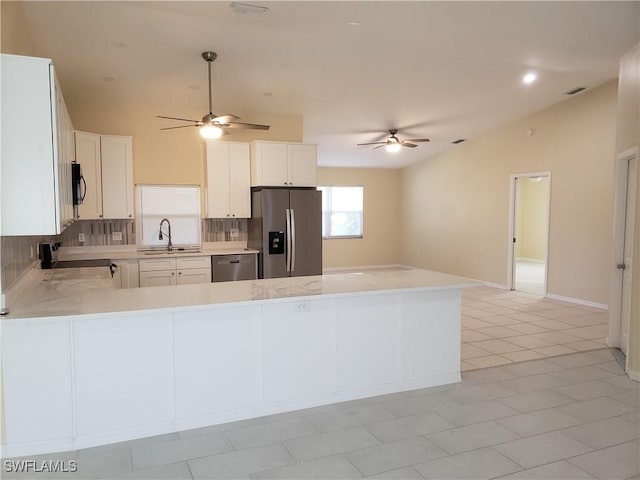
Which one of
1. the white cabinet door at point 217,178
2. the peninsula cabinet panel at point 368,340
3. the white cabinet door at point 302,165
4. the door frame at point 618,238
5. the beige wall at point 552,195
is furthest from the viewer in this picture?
the beige wall at point 552,195

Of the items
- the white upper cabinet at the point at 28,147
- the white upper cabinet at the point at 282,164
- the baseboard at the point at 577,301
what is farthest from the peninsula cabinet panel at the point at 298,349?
the baseboard at the point at 577,301

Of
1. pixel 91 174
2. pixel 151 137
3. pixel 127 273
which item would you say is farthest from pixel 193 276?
pixel 151 137

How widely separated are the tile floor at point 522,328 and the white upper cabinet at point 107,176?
4.48 meters

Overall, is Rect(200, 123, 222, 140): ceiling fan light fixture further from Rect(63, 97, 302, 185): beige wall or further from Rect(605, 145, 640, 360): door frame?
Rect(605, 145, 640, 360): door frame

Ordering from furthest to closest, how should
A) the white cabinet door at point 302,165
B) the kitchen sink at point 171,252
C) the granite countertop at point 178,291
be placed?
the white cabinet door at point 302,165 < the kitchen sink at point 171,252 < the granite countertop at point 178,291

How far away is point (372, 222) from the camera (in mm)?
10852

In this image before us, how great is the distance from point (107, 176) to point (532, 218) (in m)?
11.0

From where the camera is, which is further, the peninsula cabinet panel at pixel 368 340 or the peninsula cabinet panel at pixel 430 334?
the peninsula cabinet panel at pixel 430 334

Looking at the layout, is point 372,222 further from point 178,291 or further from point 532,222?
point 178,291

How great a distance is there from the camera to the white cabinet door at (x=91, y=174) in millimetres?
5168

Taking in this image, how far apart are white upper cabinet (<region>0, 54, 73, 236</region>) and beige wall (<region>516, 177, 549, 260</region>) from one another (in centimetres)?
1183

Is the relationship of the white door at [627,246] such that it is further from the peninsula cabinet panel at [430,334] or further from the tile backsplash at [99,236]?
the tile backsplash at [99,236]

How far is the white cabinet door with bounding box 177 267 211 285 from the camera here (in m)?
5.48

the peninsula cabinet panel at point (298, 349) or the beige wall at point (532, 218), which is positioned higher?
the beige wall at point (532, 218)
